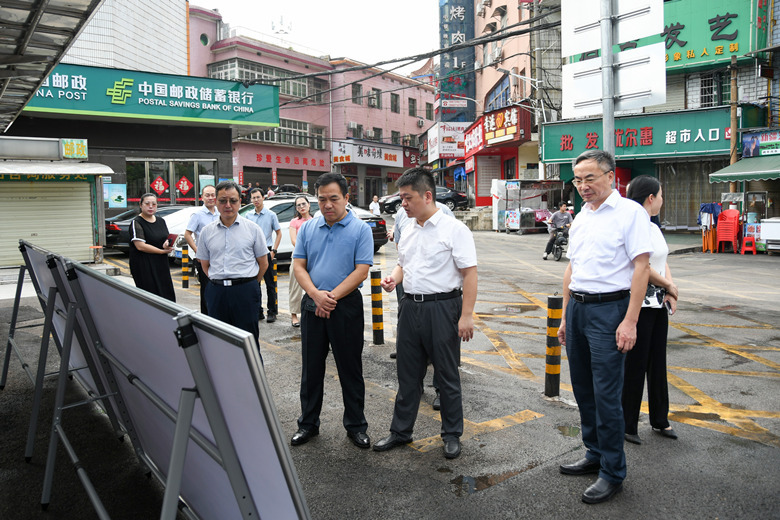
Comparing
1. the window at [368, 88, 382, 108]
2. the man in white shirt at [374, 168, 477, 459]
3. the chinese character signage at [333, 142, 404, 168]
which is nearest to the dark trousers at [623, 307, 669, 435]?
the man in white shirt at [374, 168, 477, 459]

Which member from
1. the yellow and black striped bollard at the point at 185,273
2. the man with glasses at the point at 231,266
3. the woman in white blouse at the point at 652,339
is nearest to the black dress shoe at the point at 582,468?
the woman in white blouse at the point at 652,339

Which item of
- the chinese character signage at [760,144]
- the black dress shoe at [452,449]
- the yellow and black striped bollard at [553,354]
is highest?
the chinese character signage at [760,144]

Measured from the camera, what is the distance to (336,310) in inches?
163

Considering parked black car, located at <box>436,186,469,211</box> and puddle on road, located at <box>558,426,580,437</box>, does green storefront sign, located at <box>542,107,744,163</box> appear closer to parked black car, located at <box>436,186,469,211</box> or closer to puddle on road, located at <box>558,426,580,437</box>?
parked black car, located at <box>436,186,469,211</box>

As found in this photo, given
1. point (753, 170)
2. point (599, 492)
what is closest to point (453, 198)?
point (753, 170)

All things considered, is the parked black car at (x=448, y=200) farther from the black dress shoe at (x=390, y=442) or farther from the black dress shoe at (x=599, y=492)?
the black dress shoe at (x=599, y=492)

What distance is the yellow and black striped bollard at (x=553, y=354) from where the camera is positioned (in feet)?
16.8

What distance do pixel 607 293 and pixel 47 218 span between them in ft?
46.2

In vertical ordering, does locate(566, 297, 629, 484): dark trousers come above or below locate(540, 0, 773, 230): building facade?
below

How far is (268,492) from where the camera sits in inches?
77.2

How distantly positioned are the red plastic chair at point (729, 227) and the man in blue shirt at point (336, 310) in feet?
56.2

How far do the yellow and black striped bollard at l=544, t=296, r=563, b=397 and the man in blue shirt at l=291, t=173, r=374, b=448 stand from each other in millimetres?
1766

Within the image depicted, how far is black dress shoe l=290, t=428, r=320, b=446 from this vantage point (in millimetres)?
4180

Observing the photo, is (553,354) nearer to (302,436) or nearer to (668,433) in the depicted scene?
(668,433)
